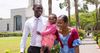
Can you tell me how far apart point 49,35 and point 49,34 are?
0.02 m

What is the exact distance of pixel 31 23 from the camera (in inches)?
263

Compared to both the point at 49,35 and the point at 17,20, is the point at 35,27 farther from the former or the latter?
the point at 17,20

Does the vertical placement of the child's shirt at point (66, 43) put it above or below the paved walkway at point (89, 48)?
above

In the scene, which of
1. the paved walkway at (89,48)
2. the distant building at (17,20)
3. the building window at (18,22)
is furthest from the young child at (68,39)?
the building window at (18,22)

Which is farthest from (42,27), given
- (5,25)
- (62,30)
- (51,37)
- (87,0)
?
(5,25)

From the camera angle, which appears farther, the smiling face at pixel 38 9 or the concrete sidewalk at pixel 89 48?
the concrete sidewalk at pixel 89 48

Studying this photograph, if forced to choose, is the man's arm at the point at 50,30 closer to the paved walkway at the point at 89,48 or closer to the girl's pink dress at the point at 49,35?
the girl's pink dress at the point at 49,35

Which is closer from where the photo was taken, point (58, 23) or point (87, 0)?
point (58, 23)

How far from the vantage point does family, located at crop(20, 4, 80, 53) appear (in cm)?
538

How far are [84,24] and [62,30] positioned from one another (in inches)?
4032

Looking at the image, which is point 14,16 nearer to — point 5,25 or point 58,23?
point 5,25

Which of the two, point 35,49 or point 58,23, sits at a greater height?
point 58,23

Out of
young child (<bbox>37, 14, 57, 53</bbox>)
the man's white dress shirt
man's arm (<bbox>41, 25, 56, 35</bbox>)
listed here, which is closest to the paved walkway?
the man's white dress shirt

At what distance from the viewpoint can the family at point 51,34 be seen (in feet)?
17.7
